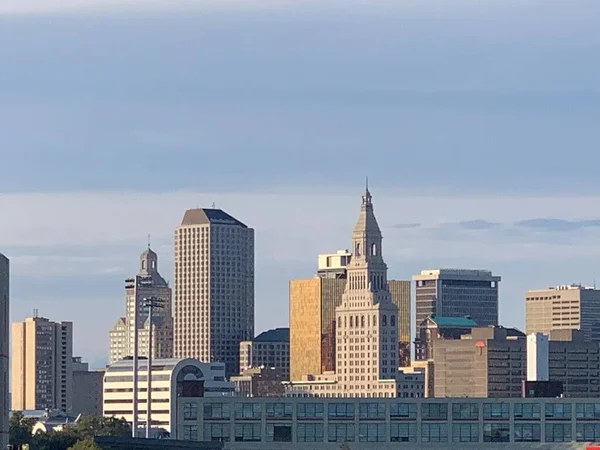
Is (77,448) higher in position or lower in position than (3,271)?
lower

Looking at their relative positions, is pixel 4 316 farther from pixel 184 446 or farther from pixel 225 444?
pixel 225 444

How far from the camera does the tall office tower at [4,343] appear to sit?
4540 inches

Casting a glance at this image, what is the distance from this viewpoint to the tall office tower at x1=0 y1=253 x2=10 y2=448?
378 feet

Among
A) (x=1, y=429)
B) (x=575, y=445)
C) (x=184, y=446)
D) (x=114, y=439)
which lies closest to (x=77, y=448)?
(x=114, y=439)

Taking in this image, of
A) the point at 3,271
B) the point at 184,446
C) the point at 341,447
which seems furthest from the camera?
the point at 341,447

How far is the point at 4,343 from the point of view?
118 metres

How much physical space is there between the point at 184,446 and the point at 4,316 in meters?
60.2

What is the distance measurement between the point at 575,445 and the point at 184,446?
1603 inches

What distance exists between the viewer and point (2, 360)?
382 feet

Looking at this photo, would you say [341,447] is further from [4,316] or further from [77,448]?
[4,316]

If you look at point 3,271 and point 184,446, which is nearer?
point 3,271

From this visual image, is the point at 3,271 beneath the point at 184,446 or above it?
above

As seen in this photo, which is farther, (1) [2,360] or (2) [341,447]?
(2) [341,447]

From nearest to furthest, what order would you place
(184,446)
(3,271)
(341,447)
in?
(3,271)
(184,446)
(341,447)
